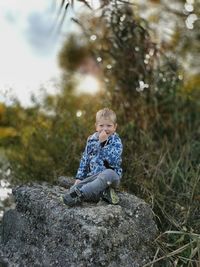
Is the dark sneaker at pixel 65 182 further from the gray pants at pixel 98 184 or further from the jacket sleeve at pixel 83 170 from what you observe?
the gray pants at pixel 98 184

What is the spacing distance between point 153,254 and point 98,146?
2.82 ft

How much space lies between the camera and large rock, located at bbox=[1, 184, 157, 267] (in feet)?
13.2

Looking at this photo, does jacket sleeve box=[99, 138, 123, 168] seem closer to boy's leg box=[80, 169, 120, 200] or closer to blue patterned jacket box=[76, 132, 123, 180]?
blue patterned jacket box=[76, 132, 123, 180]

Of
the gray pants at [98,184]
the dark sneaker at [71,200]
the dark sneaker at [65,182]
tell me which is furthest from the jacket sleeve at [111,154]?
the dark sneaker at [65,182]

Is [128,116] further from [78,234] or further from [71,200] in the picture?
[78,234]

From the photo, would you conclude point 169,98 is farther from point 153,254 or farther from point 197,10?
point 153,254

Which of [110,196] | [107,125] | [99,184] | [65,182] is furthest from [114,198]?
[65,182]

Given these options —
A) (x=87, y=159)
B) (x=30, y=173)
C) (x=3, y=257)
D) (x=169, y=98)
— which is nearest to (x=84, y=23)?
(x=169, y=98)

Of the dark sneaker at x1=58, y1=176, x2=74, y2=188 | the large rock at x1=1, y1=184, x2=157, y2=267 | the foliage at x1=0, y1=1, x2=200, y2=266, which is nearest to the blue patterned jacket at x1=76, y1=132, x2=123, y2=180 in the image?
the large rock at x1=1, y1=184, x2=157, y2=267

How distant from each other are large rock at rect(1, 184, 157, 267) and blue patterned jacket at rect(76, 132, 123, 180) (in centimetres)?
24

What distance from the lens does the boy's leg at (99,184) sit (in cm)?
432

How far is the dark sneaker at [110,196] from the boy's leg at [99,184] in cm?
4

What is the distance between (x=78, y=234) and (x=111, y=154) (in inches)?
27.3

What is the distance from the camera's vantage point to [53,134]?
662cm
